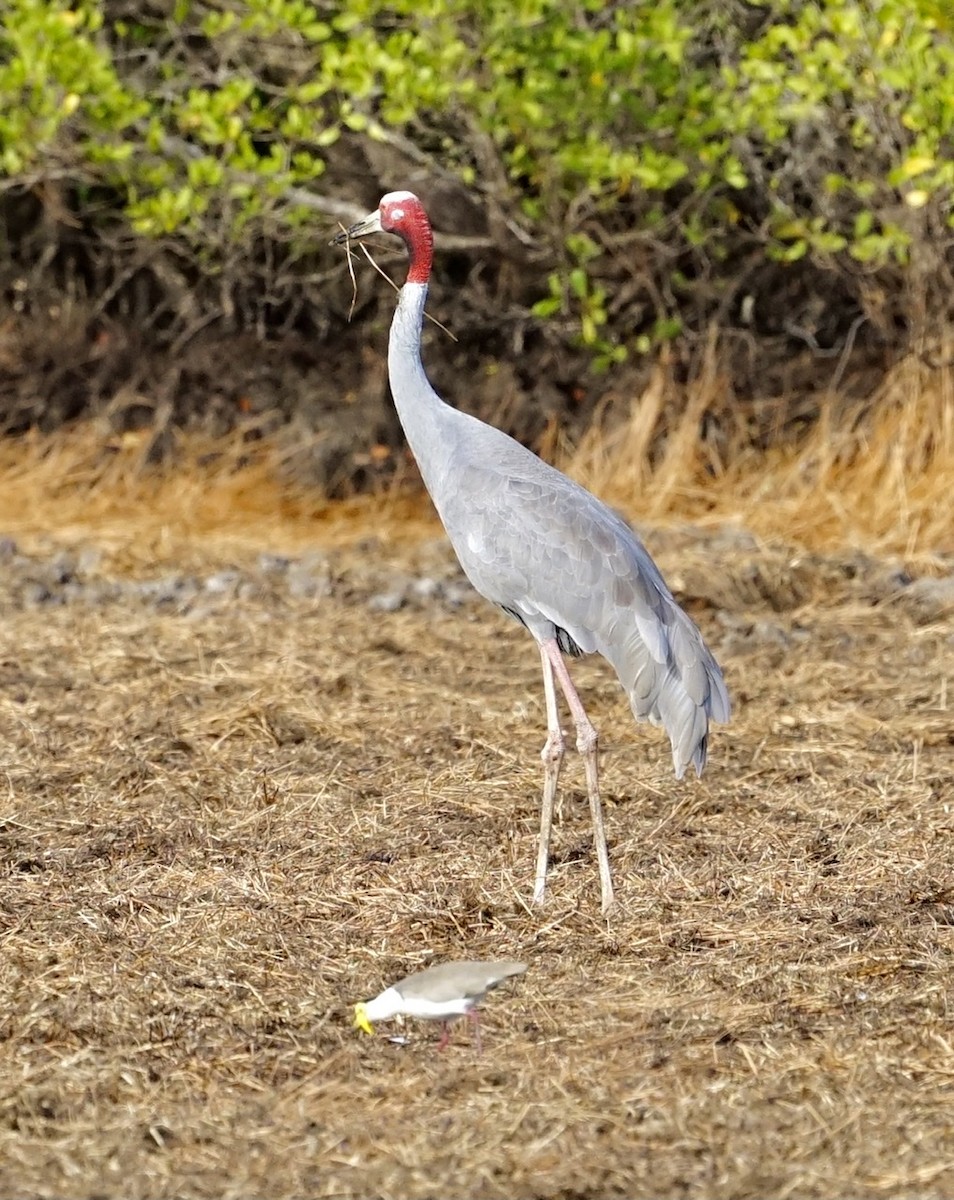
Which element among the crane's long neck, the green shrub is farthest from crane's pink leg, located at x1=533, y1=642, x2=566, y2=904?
the green shrub

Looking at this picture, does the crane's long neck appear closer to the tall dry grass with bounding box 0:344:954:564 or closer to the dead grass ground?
the dead grass ground

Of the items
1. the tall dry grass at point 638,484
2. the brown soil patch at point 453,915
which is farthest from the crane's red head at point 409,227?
the tall dry grass at point 638,484

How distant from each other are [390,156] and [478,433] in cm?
507

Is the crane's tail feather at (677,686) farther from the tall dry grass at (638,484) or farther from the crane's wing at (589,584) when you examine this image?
the tall dry grass at (638,484)

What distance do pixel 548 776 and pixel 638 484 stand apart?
489 centimetres

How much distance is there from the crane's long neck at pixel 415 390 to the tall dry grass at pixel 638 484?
3716mm

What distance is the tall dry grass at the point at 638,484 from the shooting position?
8.77 meters

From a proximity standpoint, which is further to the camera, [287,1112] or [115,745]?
[115,745]

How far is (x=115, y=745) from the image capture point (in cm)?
573

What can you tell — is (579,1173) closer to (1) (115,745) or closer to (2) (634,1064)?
(2) (634,1064)

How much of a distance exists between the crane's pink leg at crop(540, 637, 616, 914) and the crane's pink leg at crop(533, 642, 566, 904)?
0.10ft

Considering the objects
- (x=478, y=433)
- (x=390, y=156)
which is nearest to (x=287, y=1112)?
(x=478, y=433)

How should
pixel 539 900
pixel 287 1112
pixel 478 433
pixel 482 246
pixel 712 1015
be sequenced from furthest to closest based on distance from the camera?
pixel 482 246 < pixel 478 433 < pixel 539 900 < pixel 712 1015 < pixel 287 1112

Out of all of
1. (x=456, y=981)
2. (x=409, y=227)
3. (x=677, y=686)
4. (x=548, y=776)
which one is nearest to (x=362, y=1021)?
(x=456, y=981)
